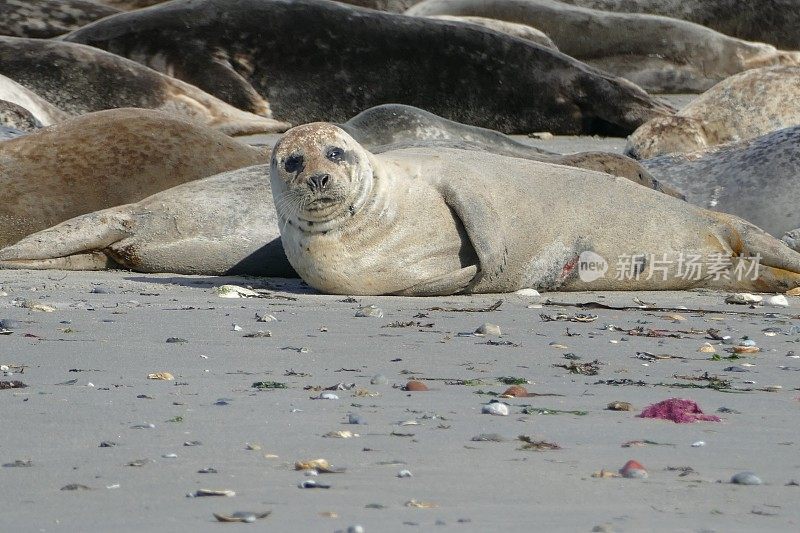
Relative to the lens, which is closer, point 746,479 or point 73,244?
point 746,479

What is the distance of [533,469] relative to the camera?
246 cm

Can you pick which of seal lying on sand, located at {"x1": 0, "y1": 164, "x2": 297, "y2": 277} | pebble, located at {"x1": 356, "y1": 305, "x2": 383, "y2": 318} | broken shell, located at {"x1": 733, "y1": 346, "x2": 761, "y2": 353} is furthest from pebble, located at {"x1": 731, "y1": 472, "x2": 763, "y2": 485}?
seal lying on sand, located at {"x1": 0, "y1": 164, "x2": 297, "y2": 277}

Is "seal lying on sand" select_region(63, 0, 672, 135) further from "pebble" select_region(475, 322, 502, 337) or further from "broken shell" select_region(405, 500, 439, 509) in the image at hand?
"broken shell" select_region(405, 500, 439, 509)

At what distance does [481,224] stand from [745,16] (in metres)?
15.0

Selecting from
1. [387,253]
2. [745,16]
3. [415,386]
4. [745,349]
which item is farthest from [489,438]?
[745,16]

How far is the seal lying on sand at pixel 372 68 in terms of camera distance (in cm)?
1255

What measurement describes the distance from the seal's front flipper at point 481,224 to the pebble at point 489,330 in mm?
1178

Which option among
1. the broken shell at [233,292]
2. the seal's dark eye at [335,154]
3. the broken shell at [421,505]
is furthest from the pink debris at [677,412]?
the seal's dark eye at [335,154]

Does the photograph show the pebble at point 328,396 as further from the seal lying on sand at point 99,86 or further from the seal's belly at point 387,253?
the seal lying on sand at point 99,86

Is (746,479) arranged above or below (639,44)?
below

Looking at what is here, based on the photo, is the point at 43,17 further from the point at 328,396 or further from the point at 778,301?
the point at 328,396

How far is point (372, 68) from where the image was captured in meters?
12.6

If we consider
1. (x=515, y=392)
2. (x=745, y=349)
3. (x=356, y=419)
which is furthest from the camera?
(x=745, y=349)

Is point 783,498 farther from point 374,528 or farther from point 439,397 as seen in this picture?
point 439,397
